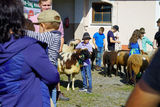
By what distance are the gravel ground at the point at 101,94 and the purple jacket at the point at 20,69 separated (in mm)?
4284

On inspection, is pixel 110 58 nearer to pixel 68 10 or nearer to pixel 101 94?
pixel 101 94

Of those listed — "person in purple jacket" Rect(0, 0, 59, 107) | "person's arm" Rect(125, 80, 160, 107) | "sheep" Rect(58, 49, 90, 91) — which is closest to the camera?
"person's arm" Rect(125, 80, 160, 107)

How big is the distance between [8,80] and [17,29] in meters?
0.40

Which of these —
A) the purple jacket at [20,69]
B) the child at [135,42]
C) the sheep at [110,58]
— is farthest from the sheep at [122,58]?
the purple jacket at [20,69]

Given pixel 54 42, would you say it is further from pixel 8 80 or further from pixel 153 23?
pixel 153 23

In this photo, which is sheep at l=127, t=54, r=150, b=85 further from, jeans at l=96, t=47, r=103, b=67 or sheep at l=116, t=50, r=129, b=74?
jeans at l=96, t=47, r=103, b=67

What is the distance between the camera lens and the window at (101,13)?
683 inches

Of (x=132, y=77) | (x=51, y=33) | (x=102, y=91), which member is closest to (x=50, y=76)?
(x=51, y=33)

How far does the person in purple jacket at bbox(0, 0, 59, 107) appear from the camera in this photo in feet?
6.45

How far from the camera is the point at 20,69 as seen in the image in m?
2.00

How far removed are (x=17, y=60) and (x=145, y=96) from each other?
3.61 feet

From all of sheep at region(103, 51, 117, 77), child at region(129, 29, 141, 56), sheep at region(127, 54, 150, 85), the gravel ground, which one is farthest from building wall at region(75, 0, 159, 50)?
sheep at region(127, 54, 150, 85)

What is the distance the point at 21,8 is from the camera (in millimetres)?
2037

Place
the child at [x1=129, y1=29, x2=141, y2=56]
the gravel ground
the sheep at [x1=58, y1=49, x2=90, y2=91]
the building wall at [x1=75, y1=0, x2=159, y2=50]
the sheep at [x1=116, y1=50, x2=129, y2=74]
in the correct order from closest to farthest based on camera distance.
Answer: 1. the gravel ground
2. the sheep at [x1=58, y1=49, x2=90, y2=91]
3. the child at [x1=129, y1=29, x2=141, y2=56]
4. the sheep at [x1=116, y1=50, x2=129, y2=74]
5. the building wall at [x1=75, y1=0, x2=159, y2=50]
